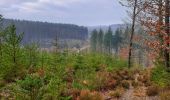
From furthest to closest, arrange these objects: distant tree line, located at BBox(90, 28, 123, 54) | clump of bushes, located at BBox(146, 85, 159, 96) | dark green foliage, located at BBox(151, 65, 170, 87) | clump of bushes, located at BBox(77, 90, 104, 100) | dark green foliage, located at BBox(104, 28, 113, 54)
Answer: dark green foliage, located at BBox(104, 28, 113, 54)
distant tree line, located at BBox(90, 28, 123, 54)
clump of bushes, located at BBox(146, 85, 159, 96)
dark green foliage, located at BBox(151, 65, 170, 87)
clump of bushes, located at BBox(77, 90, 104, 100)

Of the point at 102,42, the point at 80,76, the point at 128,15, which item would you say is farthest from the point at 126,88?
the point at 102,42

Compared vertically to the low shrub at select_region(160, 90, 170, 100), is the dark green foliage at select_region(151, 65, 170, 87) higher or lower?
higher

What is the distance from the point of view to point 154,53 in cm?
1734

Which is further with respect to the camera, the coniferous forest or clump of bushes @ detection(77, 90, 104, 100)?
clump of bushes @ detection(77, 90, 104, 100)

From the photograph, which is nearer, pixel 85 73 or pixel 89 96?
pixel 89 96

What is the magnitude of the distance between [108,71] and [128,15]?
1232 centimetres

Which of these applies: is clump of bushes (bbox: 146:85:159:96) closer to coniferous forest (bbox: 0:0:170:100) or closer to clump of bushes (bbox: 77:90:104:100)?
coniferous forest (bbox: 0:0:170:100)

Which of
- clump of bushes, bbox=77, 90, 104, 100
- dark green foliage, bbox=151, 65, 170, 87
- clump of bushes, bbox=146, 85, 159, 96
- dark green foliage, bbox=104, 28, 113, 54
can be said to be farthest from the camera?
dark green foliage, bbox=104, 28, 113, 54

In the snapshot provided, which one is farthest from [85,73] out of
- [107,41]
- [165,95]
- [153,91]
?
[107,41]

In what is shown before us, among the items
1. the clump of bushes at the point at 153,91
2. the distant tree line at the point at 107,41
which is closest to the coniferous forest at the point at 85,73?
the clump of bushes at the point at 153,91

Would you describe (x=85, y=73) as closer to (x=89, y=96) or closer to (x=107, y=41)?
(x=89, y=96)

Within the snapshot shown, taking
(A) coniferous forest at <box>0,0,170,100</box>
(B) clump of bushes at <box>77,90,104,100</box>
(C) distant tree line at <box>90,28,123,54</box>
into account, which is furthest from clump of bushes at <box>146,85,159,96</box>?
(C) distant tree line at <box>90,28,123,54</box>

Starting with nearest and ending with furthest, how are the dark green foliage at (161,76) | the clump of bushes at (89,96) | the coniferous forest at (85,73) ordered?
the coniferous forest at (85,73)
the clump of bushes at (89,96)
the dark green foliage at (161,76)

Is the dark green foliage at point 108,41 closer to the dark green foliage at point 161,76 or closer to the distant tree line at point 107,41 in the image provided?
the distant tree line at point 107,41
